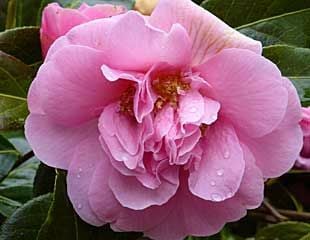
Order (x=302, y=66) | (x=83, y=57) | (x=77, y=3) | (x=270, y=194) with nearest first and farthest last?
(x=83, y=57) → (x=302, y=66) → (x=77, y=3) → (x=270, y=194)

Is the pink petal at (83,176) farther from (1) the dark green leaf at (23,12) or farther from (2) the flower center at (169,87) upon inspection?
(1) the dark green leaf at (23,12)

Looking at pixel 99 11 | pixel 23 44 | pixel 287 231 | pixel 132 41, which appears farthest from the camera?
pixel 287 231

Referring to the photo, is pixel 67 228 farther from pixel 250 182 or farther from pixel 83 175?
pixel 250 182

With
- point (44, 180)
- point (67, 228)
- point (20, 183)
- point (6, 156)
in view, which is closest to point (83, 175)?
point (67, 228)

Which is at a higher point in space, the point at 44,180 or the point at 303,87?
the point at 303,87

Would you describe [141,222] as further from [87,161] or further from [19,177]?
[19,177]

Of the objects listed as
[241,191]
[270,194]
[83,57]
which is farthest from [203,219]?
[270,194]

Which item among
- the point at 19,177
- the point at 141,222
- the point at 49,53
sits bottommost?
the point at 19,177
